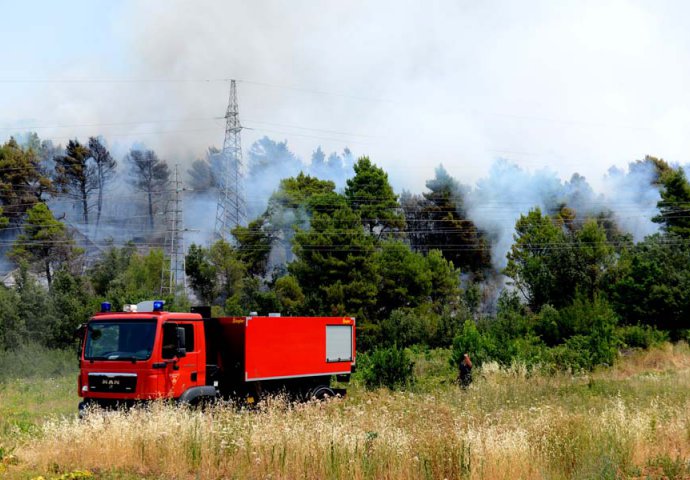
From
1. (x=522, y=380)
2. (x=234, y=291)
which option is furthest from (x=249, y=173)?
(x=522, y=380)

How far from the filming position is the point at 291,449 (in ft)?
33.3

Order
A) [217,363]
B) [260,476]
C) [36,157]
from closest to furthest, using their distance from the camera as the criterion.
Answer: [260,476] < [217,363] < [36,157]

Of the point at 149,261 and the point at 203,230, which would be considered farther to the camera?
the point at 203,230

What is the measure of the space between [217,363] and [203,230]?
7249 centimetres

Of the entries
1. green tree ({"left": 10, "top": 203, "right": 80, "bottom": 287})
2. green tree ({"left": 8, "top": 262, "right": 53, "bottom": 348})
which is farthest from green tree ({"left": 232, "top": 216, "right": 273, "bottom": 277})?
green tree ({"left": 8, "top": 262, "right": 53, "bottom": 348})

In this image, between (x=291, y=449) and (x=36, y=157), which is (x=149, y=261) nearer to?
(x=36, y=157)

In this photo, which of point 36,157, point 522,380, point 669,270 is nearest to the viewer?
point 522,380

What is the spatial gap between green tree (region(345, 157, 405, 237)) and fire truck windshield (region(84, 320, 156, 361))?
54.1 metres

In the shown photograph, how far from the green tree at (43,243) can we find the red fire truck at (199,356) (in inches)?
2186

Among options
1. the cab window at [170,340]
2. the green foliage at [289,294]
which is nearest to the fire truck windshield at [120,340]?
the cab window at [170,340]

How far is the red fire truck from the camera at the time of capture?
48.8 ft

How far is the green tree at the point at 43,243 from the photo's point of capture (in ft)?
226

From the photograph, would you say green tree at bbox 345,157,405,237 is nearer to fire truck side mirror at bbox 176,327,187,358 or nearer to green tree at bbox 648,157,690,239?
green tree at bbox 648,157,690,239

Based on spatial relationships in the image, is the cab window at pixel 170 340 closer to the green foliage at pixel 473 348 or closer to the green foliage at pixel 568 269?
the green foliage at pixel 473 348
